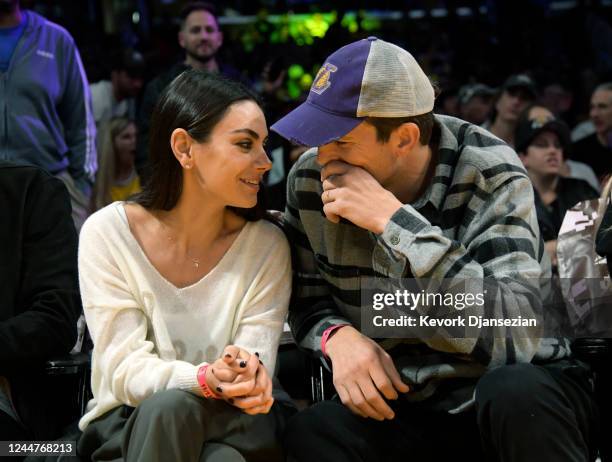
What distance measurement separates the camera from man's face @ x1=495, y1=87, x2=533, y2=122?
6.54m

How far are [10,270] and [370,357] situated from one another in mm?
1210

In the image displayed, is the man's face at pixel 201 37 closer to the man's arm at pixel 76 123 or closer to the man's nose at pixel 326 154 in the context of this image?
the man's arm at pixel 76 123

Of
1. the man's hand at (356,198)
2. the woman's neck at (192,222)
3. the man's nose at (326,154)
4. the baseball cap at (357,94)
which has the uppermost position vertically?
the baseball cap at (357,94)

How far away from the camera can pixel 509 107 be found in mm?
6562

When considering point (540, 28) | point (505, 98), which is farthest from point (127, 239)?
point (540, 28)

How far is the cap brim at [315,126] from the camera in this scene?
259 centimetres

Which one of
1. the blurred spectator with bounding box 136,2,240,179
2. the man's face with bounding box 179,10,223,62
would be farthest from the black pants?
the man's face with bounding box 179,10,223,62

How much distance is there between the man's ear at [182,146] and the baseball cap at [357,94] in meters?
0.32

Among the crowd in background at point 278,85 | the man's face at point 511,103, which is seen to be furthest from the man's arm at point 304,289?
the man's face at point 511,103

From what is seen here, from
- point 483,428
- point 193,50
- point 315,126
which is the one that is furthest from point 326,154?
point 193,50

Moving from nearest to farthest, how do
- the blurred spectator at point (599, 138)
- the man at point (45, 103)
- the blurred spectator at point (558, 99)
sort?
the man at point (45, 103)
the blurred spectator at point (599, 138)
the blurred spectator at point (558, 99)

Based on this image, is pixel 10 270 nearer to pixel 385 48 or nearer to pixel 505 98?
pixel 385 48

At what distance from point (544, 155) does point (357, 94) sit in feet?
11.1

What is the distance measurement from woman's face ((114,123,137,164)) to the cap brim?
3842 mm
